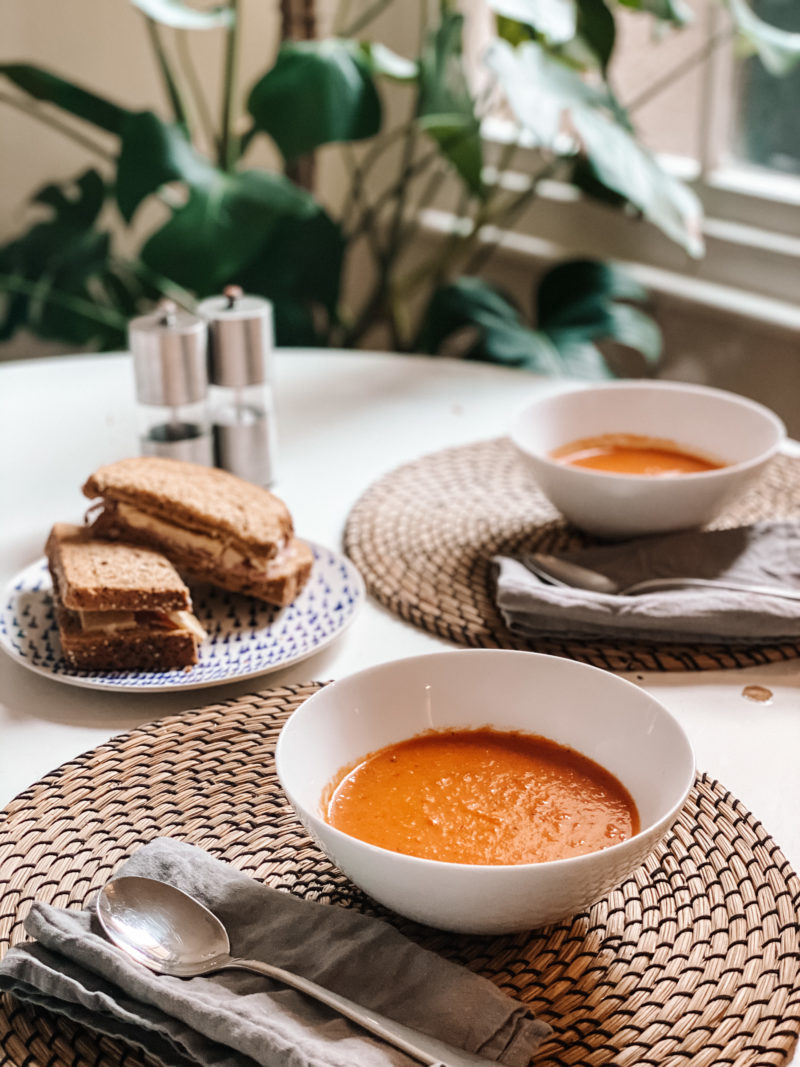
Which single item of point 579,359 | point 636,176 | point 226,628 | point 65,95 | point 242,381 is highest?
point 65,95

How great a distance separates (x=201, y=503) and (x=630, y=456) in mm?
461

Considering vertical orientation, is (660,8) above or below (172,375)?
above

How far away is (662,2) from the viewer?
6.25ft

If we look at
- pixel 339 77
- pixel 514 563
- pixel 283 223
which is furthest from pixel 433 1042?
pixel 283 223

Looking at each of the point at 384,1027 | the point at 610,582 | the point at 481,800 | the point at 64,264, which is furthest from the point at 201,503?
the point at 64,264

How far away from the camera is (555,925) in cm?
63

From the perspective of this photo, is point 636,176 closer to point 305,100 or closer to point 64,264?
point 305,100

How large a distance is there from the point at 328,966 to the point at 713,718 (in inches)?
15.6

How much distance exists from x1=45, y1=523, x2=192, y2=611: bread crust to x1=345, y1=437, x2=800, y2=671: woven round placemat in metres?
0.20

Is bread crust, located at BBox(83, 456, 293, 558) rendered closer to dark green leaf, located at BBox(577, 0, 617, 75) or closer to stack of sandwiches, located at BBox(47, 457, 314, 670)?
stack of sandwiches, located at BBox(47, 457, 314, 670)

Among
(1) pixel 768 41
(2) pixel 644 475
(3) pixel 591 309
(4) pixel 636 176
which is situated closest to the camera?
(2) pixel 644 475

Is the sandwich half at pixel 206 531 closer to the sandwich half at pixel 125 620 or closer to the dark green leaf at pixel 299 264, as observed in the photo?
the sandwich half at pixel 125 620

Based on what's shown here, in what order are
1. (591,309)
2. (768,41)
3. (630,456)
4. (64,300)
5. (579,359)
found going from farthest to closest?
(64,300)
(591,309)
(579,359)
(768,41)
(630,456)

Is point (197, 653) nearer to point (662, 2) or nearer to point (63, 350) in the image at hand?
point (662, 2)
